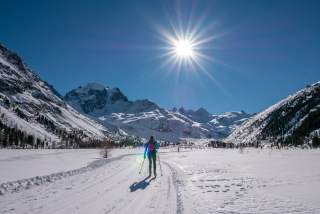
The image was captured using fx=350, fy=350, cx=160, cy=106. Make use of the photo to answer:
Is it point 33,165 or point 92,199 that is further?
point 33,165

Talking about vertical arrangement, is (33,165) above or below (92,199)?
above

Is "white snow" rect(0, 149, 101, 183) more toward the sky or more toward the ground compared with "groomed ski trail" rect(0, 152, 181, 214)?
more toward the sky

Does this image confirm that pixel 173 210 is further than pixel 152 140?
No

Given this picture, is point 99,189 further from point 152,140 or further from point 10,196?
point 152,140

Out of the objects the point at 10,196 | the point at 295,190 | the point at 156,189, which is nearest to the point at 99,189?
the point at 156,189

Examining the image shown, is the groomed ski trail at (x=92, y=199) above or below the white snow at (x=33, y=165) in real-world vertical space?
below

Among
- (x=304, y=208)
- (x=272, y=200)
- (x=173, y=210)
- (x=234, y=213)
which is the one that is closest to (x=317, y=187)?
(x=272, y=200)

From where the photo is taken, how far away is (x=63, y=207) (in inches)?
510

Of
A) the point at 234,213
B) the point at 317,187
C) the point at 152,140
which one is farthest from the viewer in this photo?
the point at 152,140

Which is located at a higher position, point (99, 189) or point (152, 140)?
point (152, 140)

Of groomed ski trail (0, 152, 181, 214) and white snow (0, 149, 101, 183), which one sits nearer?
groomed ski trail (0, 152, 181, 214)

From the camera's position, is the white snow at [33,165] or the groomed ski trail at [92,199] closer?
the groomed ski trail at [92,199]

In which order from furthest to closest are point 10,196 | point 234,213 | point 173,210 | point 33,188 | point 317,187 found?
point 33,188 → point 317,187 → point 10,196 → point 173,210 → point 234,213

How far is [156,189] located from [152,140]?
918 cm
